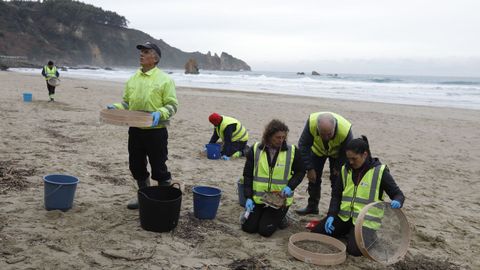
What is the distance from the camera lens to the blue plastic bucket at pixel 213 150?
24.7 ft

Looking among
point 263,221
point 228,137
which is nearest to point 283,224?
point 263,221

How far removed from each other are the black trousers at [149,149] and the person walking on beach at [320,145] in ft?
5.25

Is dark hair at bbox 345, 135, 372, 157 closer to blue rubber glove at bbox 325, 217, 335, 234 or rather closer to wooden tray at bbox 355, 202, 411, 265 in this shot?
wooden tray at bbox 355, 202, 411, 265

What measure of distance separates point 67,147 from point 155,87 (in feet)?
12.6

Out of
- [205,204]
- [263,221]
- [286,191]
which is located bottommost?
[263,221]

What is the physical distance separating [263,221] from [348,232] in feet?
3.00

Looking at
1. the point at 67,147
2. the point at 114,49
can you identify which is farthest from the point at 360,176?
the point at 114,49

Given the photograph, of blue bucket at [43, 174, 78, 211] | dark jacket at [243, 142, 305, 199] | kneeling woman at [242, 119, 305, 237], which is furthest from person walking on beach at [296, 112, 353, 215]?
blue bucket at [43, 174, 78, 211]

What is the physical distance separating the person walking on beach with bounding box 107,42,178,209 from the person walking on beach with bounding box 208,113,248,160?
2.99 meters

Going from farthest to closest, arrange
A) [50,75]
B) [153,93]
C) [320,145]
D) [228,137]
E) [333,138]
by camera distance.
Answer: [50,75], [228,137], [320,145], [333,138], [153,93]

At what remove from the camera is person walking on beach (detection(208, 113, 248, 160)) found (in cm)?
764

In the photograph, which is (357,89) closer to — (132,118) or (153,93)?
(153,93)

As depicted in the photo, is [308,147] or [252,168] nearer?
[252,168]

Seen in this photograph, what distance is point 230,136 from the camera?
7715 mm
